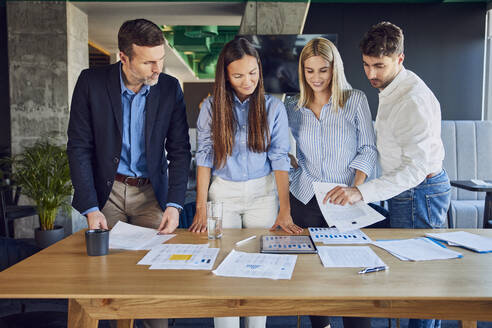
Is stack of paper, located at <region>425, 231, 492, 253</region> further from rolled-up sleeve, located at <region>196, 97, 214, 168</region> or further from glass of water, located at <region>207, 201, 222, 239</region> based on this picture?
rolled-up sleeve, located at <region>196, 97, 214, 168</region>

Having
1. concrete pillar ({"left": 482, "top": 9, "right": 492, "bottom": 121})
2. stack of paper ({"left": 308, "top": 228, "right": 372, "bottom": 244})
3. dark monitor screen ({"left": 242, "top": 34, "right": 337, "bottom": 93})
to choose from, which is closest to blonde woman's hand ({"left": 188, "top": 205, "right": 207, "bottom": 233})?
stack of paper ({"left": 308, "top": 228, "right": 372, "bottom": 244})

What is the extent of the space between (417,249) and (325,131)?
0.70m

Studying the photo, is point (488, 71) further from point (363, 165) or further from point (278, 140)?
point (278, 140)

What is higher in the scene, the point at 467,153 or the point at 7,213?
the point at 467,153

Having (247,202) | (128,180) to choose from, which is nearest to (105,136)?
(128,180)

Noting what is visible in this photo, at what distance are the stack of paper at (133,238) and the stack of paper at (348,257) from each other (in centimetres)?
60

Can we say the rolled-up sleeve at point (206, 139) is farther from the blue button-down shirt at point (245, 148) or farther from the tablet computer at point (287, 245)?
the tablet computer at point (287, 245)

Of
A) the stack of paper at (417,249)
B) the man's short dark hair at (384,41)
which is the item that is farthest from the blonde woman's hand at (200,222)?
the man's short dark hair at (384,41)

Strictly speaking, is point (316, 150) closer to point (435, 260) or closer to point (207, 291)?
point (435, 260)

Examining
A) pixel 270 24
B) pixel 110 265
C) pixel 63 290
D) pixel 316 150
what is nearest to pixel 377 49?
pixel 316 150

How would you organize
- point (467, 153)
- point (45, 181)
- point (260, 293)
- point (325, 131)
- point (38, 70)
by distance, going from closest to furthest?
point (260, 293)
point (325, 131)
point (45, 181)
point (467, 153)
point (38, 70)

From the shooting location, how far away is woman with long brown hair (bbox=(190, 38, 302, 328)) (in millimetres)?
1741

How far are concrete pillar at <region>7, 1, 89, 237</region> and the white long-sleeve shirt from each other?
14.2 feet

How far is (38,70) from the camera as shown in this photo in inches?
195
